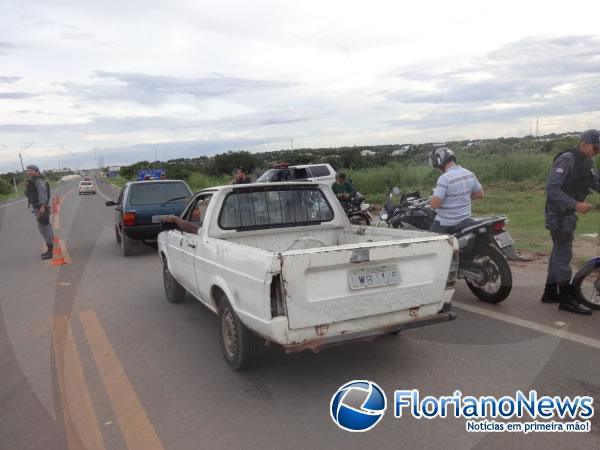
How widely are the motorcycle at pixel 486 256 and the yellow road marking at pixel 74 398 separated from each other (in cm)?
415

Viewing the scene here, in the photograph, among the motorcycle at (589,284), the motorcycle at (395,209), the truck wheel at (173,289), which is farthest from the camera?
the motorcycle at (395,209)

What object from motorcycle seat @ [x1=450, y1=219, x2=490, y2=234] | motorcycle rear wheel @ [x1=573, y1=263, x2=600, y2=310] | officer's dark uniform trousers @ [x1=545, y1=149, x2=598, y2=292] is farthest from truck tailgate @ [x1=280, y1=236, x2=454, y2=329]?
motorcycle rear wheel @ [x1=573, y1=263, x2=600, y2=310]

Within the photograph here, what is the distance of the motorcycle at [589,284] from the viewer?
5453mm

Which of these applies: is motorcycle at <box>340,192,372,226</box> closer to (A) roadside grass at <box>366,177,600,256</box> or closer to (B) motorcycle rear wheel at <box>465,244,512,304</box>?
(A) roadside grass at <box>366,177,600,256</box>

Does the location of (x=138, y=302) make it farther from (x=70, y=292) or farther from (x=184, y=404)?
(x=184, y=404)

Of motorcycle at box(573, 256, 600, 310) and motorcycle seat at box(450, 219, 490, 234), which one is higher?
motorcycle seat at box(450, 219, 490, 234)

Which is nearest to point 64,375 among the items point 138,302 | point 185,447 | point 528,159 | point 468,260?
point 185,447

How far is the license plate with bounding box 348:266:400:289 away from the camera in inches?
153

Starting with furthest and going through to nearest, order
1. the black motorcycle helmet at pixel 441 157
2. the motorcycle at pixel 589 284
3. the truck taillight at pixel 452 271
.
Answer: the black motorcycle helmet at pixel 441 157 < the motorcycle at pixel 589 284 < the truck taillight at pixel 452 271

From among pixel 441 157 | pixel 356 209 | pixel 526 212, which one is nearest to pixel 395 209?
pixel 441 157

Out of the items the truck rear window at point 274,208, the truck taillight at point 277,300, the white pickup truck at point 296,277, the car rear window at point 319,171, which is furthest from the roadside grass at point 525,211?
the truck taillight at point 277,300

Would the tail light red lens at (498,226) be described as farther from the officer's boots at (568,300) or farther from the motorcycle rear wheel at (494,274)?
the officer's boots at (568,300)

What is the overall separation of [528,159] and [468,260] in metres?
16.3

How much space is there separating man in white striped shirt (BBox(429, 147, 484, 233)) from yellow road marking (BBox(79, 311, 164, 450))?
3.84 metres
